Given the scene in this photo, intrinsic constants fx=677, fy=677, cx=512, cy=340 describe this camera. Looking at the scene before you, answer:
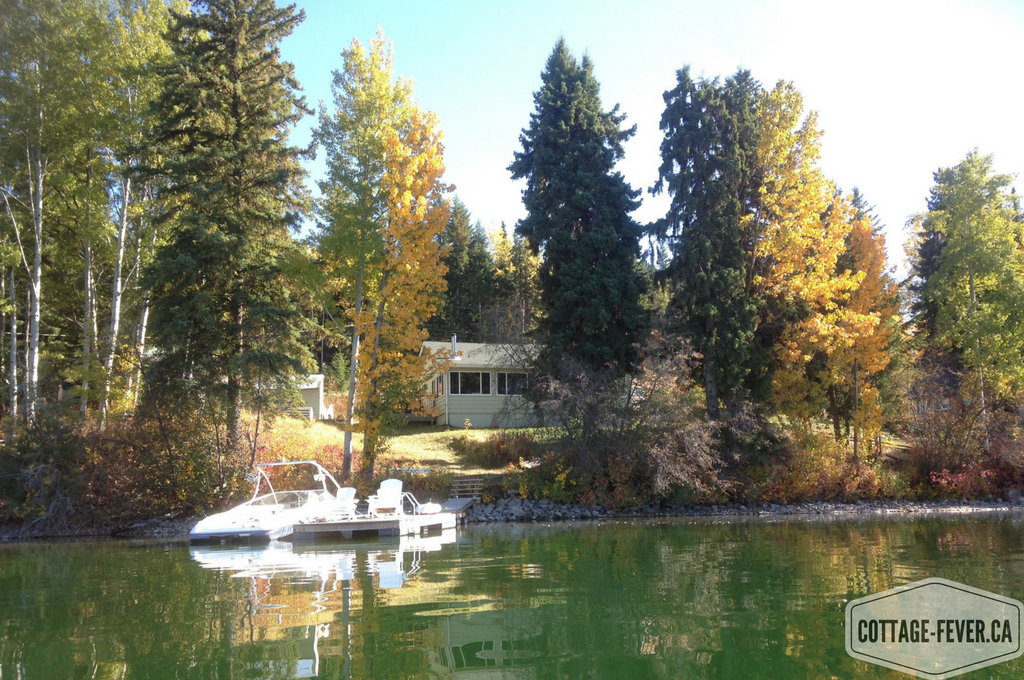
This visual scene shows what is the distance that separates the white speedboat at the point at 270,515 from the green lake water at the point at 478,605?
83 cm

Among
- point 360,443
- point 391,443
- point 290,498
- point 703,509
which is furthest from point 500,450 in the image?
point 290,498

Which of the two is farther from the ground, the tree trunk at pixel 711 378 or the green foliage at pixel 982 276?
the green foliage at pixel 982 276

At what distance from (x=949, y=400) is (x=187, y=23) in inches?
1213

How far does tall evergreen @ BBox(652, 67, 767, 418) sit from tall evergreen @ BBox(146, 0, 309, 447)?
1327cm

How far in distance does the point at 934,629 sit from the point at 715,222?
17889 millimetres

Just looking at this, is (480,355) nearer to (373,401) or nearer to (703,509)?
(373,401)

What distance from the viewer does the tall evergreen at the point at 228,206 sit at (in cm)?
1983

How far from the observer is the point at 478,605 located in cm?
916

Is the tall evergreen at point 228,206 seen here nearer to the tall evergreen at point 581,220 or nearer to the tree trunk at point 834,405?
the tall evergreen at point 581,220

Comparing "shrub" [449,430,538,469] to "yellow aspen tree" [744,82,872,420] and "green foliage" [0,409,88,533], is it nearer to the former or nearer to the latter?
"yellow aspen tree" [744,82,872,420]

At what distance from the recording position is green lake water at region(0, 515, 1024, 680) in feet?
21.8

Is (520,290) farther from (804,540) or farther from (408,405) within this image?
(804,540)

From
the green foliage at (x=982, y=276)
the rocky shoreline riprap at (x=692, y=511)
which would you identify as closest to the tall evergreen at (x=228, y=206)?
the rocky shoreline riprap at (x=692, y=511)

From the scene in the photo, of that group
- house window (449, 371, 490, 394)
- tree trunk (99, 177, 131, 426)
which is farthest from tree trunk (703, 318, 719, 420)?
tree trunk (99, 177, 131, 426)
